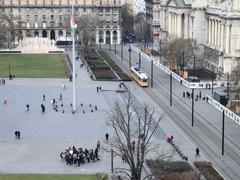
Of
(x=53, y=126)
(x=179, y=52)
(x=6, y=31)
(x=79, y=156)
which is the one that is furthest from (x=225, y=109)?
(x=6, y=31)

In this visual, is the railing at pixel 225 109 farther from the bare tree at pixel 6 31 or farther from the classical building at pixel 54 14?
the classical building at pixel 54 14

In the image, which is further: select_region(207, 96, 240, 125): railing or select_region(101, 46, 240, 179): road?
select_region(207, 96, 240, 125): railing

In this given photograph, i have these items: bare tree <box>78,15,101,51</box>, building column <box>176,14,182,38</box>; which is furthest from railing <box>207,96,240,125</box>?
bare tree <box>78,15,101,51</box>

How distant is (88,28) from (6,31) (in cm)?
2141

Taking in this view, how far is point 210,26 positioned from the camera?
412ft

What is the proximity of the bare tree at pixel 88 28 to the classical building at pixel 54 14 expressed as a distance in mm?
5817

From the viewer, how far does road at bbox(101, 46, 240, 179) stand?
55.7 metres

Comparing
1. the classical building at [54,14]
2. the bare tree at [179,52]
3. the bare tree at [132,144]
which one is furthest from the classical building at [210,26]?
the bare tree at [132,144]

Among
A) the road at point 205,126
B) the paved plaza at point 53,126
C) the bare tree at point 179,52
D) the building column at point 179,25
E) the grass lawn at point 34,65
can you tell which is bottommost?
the road at point 205,126

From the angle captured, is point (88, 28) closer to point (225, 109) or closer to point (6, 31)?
point (6, 31)

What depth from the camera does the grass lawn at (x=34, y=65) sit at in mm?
112312

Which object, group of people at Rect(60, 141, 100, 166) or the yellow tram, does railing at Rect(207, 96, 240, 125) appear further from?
group of people at Rect(60, 141, 100, 166)

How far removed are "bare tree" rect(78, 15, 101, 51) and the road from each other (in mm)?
48580

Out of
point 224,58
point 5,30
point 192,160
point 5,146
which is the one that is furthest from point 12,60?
point 192,160
